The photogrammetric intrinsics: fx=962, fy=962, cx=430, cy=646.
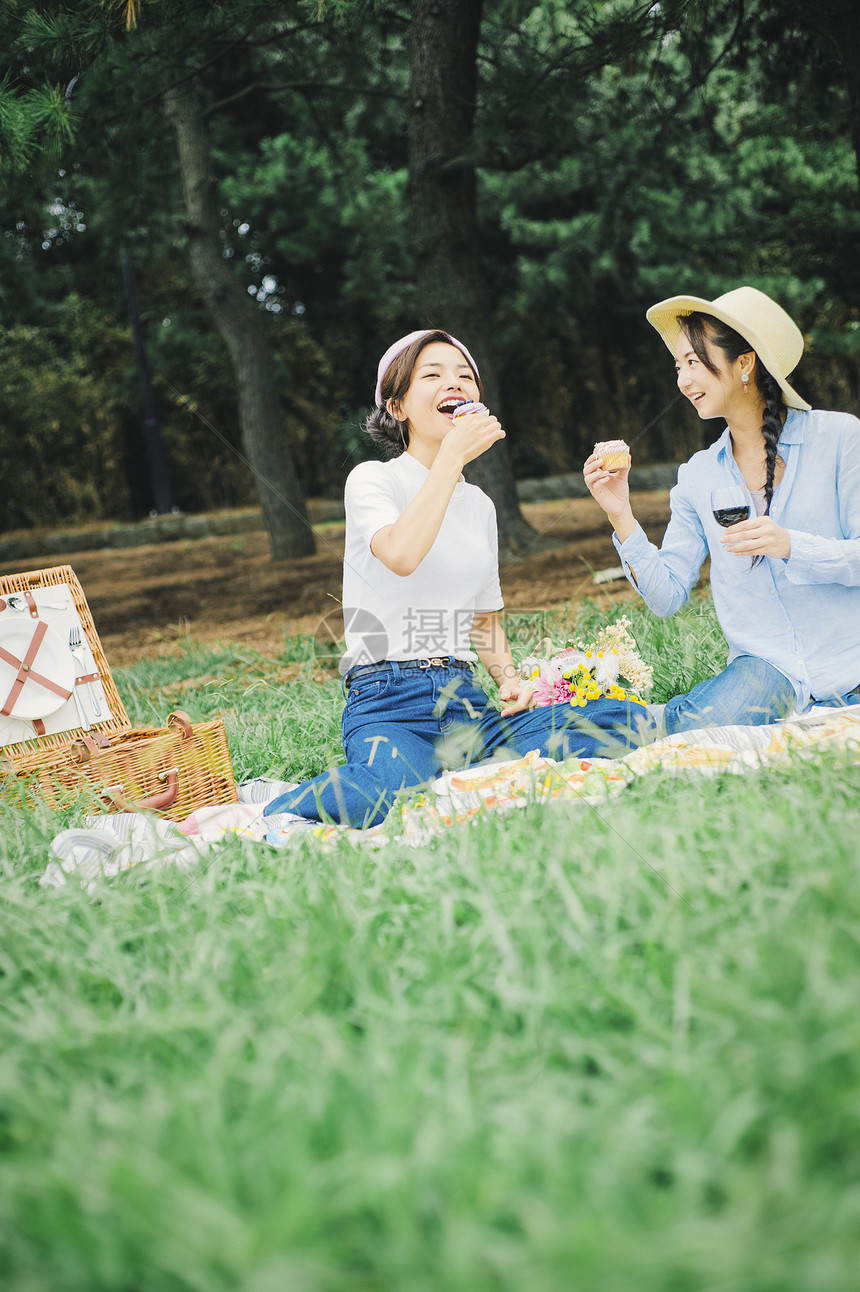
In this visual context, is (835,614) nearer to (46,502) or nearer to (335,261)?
(335,261)

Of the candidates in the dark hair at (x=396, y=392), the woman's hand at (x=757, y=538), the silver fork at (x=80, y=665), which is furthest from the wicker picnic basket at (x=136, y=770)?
the woman's hand at (x=757, y=538)

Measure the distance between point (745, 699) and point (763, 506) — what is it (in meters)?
0.48

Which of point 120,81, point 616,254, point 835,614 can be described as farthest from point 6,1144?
point 616,254

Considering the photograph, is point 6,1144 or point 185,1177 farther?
point 6,1144

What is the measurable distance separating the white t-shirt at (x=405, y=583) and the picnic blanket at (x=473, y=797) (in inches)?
14.0

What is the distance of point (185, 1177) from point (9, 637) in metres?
1.99

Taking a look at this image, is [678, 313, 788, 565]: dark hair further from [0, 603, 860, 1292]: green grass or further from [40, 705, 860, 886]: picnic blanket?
[0, 603, 860, 1292]: green grass

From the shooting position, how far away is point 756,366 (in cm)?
234

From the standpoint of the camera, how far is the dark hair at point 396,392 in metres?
2.35

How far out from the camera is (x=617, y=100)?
5758 millimetres

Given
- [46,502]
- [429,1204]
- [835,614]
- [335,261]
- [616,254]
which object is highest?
[335,261]

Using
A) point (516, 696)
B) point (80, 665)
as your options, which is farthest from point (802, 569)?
point (80, 665)

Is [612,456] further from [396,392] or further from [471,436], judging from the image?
[396,392]

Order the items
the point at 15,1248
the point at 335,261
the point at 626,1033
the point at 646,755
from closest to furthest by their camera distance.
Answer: the point at 15,1248
the point at 626,1033
the point at 646,755
the point at 335,261
